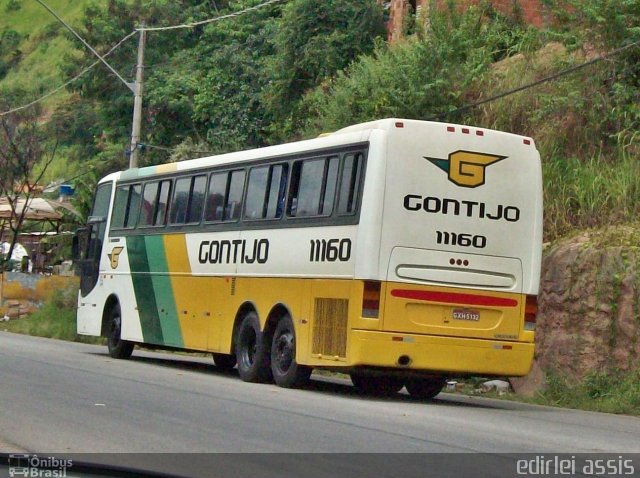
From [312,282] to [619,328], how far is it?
188 inches

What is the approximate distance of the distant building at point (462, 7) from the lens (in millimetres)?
30775

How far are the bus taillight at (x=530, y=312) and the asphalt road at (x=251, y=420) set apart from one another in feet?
3.52

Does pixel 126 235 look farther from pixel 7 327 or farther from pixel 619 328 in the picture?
pixel 7 327

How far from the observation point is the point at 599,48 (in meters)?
25.0

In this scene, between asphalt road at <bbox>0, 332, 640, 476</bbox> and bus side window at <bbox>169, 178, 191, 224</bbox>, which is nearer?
asphalt road at <bbox>0, 332, 640, 476</bbox>

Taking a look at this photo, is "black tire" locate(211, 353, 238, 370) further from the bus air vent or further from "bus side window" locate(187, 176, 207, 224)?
the bus air vent

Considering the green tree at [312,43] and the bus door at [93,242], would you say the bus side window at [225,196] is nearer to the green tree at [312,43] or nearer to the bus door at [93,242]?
the bus door at [93,242]

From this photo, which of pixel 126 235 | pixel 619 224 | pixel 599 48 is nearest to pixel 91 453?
pixel 619 224

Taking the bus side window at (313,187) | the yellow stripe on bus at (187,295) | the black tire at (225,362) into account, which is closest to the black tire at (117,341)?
the black tire at (225,362)

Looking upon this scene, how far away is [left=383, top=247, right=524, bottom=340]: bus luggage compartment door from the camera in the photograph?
15438 mm

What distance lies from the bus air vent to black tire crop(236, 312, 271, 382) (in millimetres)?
1576

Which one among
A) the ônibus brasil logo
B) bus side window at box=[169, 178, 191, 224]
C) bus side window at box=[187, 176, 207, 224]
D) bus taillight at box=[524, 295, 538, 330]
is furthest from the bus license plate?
bus side window at box=[169, 178, 191, 224]

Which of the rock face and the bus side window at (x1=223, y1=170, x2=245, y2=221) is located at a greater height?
the bus side window at (x1=223, y1=170, x2=245, y2=221)

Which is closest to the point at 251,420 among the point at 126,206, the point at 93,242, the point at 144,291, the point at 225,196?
the point at 225,196
